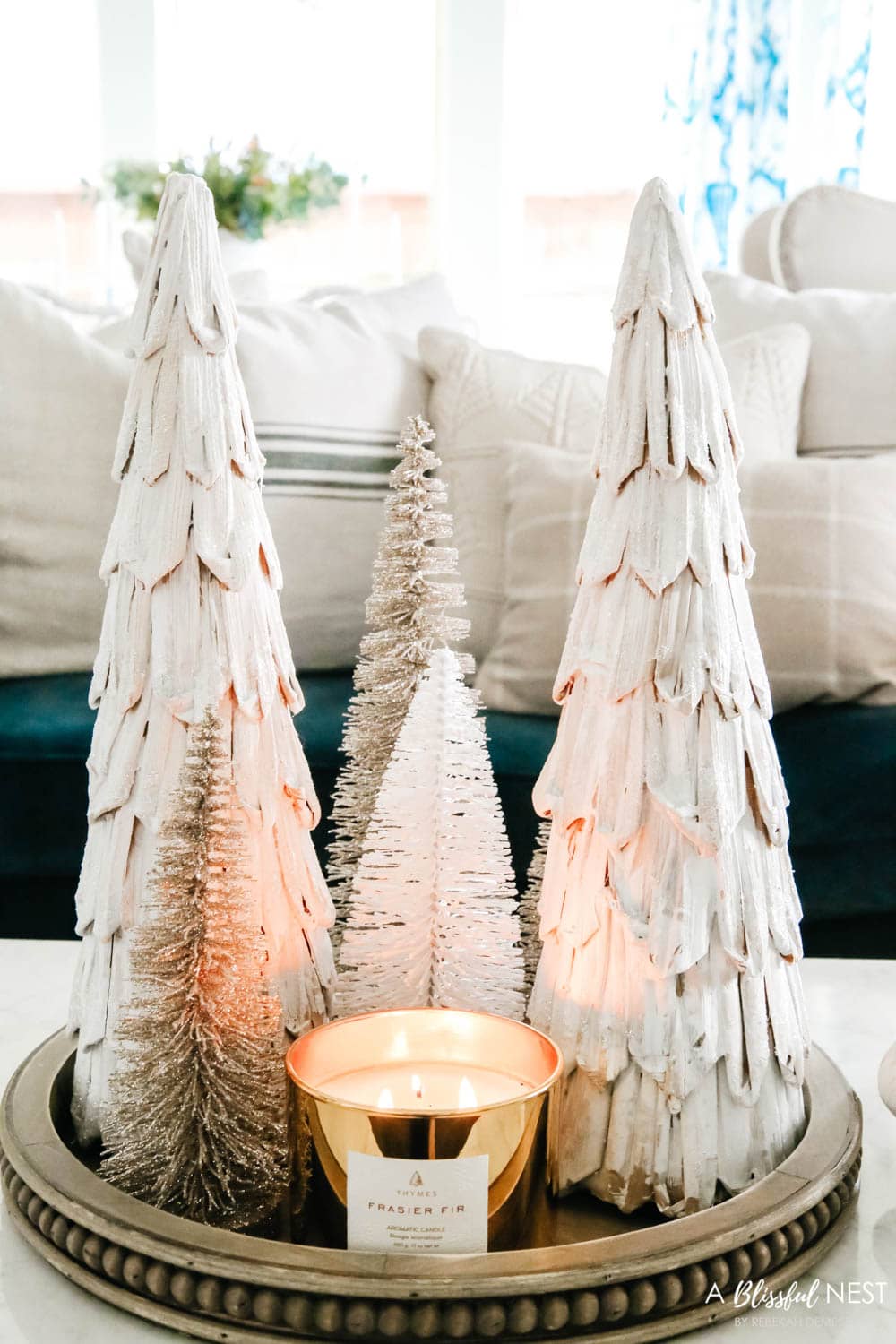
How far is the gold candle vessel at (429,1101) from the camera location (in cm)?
36

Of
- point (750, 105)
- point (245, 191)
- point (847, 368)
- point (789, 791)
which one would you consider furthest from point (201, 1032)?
point (750, 105)

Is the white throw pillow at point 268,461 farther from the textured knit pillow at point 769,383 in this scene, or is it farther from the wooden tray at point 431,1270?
the wooden tray at point 431,1270

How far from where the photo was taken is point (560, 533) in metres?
1.37

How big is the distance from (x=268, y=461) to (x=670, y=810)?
1.23 m

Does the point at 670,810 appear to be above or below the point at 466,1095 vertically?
above

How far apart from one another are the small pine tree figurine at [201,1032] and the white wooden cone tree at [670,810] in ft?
0.37

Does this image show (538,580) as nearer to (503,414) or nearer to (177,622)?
(503,414)

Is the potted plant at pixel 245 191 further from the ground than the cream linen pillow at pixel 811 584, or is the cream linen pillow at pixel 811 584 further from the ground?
the potted plant at pixel 245 191

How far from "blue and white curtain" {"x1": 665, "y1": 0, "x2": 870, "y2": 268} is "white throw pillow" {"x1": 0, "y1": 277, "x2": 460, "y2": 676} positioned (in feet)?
6.54

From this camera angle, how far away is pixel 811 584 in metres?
1.28

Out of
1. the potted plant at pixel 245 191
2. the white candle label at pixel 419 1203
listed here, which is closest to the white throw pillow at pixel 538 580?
the white candle label at pixel 419 1203

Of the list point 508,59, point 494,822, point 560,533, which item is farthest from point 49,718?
point 508,59

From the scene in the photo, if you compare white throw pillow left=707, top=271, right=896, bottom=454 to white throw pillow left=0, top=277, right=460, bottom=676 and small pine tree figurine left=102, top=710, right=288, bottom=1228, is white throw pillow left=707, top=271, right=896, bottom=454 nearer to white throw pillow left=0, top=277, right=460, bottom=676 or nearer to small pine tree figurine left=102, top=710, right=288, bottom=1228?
white throw pillow left=0, top=277, right=460, bottom=676

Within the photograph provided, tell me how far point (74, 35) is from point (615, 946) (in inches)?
153
